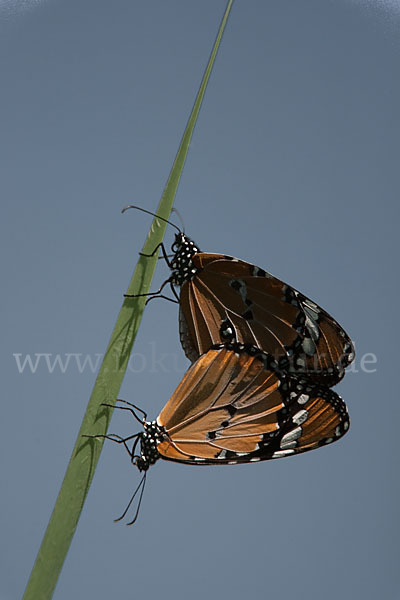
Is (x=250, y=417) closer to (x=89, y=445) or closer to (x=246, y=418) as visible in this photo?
(x=246, y=418)

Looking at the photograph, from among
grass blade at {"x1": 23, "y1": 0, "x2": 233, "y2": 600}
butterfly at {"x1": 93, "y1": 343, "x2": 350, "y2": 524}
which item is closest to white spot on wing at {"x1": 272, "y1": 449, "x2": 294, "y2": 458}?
butterfly at {"x1": 93, "y1": 343, "x2": 350, "y2": 524}

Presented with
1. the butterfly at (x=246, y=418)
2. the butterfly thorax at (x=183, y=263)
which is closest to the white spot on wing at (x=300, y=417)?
the butterfly at (x=246, y=418)

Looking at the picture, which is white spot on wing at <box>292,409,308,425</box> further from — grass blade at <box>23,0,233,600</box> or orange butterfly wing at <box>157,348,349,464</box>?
grass blade at <box>23,0,233,600</box>

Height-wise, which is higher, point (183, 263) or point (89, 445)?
point (183, 263)

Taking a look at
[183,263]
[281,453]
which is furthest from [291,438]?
[183,263]

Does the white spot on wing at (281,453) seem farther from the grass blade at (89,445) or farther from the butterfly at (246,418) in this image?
the grass blade at (89,445)

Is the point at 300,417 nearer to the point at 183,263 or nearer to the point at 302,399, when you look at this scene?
the point at 302,399

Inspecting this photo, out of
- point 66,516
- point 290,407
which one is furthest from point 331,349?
point 66,516
